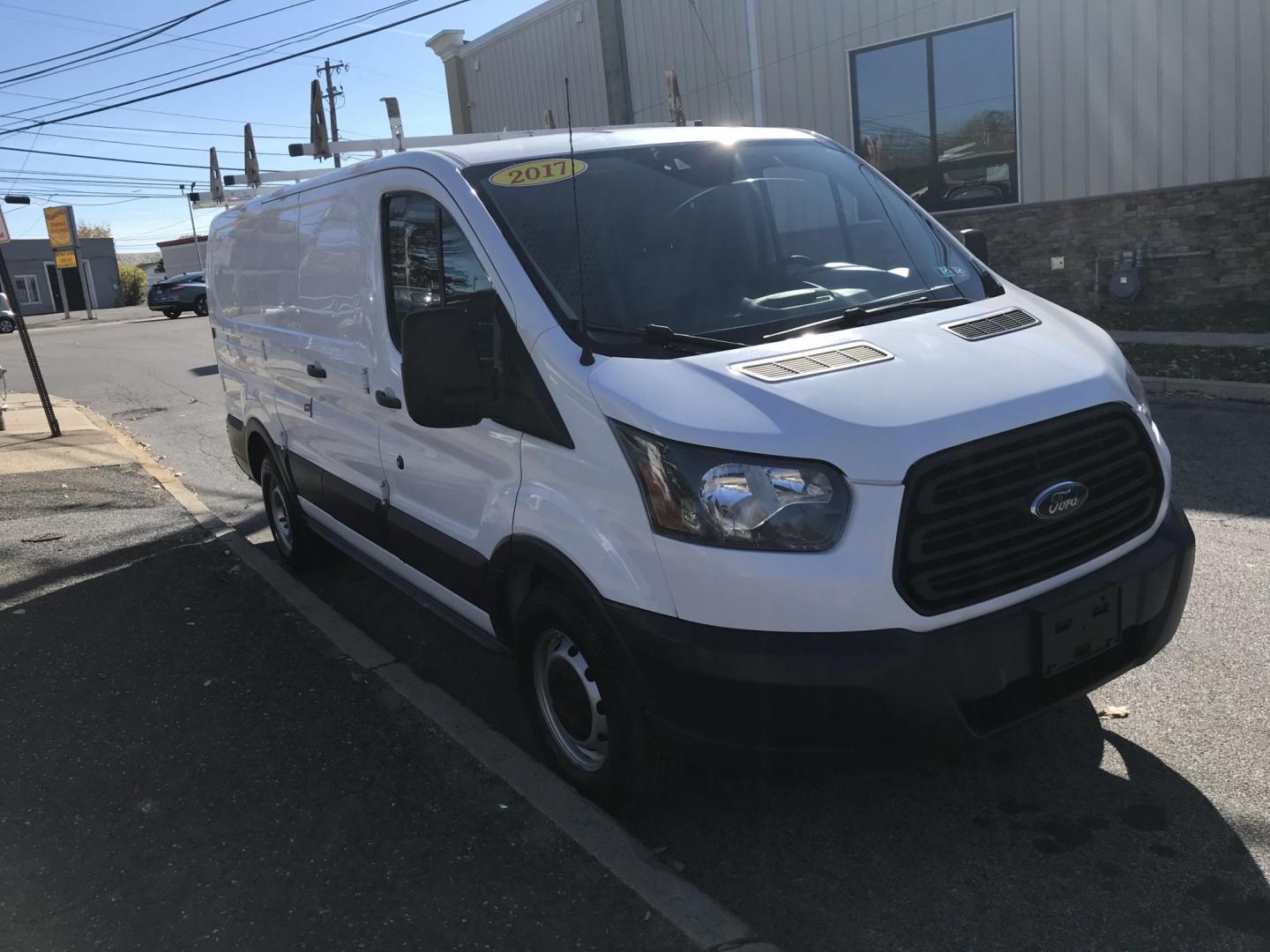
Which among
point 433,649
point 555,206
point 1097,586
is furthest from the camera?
point 433,649

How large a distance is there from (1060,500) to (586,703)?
1.50m

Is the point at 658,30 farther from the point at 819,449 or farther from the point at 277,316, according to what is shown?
the point at 819,449

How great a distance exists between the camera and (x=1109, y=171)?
12445 millimetres

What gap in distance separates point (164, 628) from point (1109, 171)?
11474mm

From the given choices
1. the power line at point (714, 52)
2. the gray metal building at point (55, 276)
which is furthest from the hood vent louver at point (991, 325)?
the gray metal building at point (55, 276)

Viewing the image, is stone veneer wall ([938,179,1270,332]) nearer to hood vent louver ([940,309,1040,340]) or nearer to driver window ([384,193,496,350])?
hood vent louver ([940,309,1040,340])

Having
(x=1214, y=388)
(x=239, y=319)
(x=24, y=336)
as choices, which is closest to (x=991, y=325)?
(x=239, y=319)

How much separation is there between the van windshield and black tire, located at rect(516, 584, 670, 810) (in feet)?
2.76

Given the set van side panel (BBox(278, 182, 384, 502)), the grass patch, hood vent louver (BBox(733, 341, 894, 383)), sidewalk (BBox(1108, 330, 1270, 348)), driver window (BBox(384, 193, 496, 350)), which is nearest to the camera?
hood vent louver (BBox(733, 341, 894, 383))

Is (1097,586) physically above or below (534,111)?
below

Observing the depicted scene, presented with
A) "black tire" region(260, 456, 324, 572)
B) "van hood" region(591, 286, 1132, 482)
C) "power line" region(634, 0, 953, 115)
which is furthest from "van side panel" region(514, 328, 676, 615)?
"power line" region(634, 0, 953, 115)

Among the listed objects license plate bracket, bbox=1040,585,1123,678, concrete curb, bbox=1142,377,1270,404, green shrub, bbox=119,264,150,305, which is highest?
green shrub, bbox=119,264,150,305

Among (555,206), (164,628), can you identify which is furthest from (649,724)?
(164,628)

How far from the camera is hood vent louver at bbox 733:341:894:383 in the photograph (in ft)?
9.45
